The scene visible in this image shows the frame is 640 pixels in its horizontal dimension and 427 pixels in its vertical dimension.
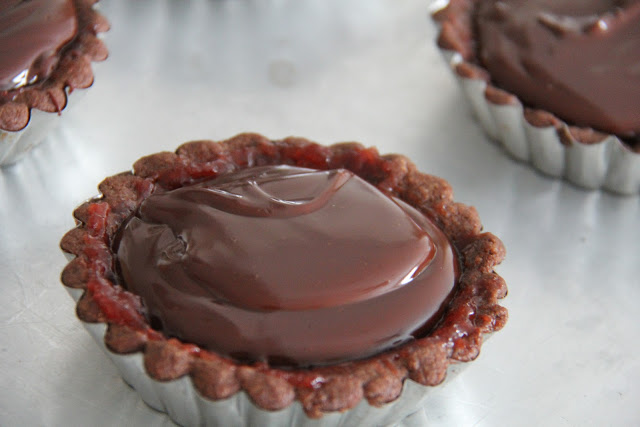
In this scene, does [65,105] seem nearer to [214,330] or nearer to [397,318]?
[214,330]

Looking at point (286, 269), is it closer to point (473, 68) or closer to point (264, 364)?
point (264, 364)

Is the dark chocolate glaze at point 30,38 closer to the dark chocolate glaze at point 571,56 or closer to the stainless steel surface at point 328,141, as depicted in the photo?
the stainless steel surface at point 328,141

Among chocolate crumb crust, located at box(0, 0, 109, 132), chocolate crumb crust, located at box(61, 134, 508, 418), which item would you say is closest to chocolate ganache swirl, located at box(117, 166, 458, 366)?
chocolate crumb crust, located at box(61, 134, 508, 418)

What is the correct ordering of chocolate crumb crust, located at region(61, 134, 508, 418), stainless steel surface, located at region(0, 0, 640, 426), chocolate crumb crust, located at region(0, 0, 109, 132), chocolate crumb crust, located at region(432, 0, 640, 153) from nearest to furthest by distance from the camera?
chocolate crumb crust, located at region(61, 134, 508, 418)
stainless steel surface, located at region(0, 0, 640, 426)
chocolate crumb crust, located at region(0, 0, 109, 132)
chocolate crumb crust, located at region(432, 0, 640, 153)

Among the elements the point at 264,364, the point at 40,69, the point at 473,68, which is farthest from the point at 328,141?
the point at 264,364

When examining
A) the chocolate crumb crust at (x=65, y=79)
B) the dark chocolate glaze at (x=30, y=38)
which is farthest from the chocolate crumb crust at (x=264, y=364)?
the dark chocolate glaze at (x=30, y=38)

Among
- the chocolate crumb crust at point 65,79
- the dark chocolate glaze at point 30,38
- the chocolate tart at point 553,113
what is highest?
the dark chocolate glaze at point 30,38

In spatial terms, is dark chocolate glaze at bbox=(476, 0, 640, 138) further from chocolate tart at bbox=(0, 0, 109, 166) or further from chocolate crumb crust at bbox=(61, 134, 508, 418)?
chocolate tart at bbox=(0, 0, 109, 166)
